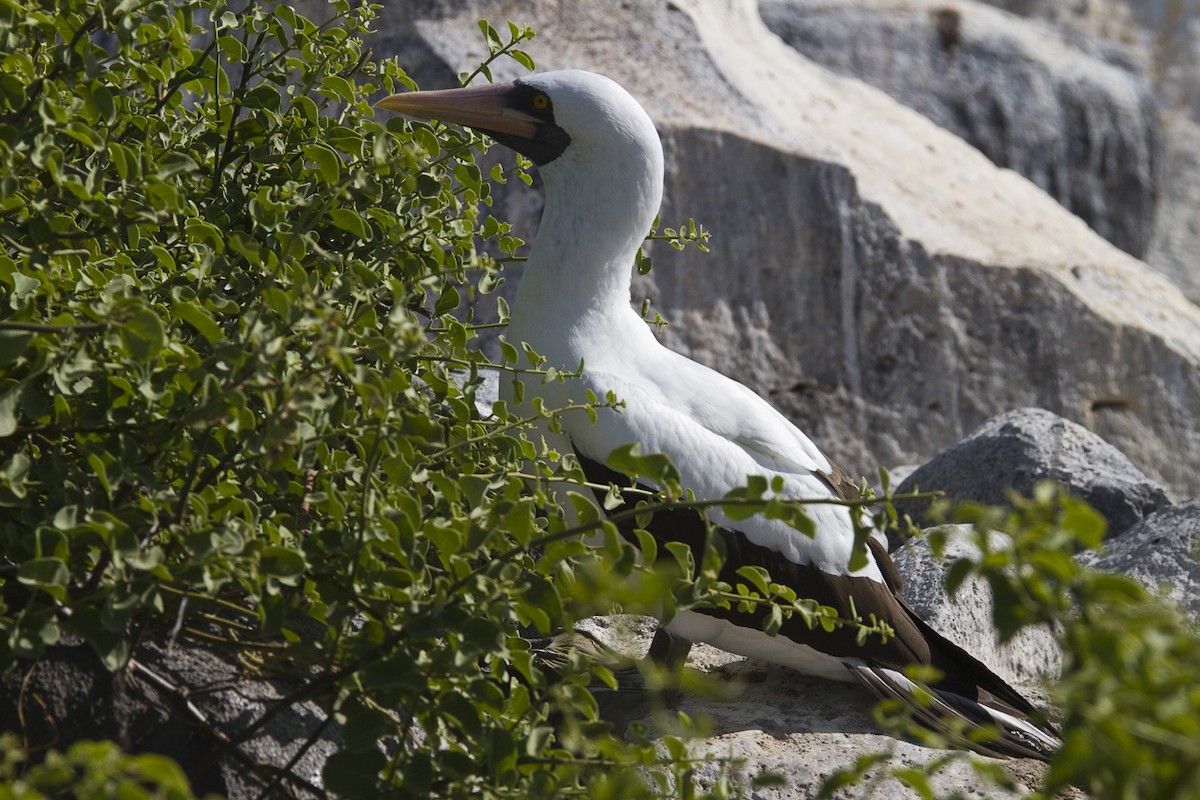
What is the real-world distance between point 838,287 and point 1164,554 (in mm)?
2489

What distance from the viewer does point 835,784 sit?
178 centimetres

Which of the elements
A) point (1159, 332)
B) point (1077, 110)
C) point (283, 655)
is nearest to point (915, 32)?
point (1077, 110)

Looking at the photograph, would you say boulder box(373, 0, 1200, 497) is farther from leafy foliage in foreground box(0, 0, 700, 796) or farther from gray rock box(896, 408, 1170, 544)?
leafy foliage in foreground box(0, 0, 700, 796)

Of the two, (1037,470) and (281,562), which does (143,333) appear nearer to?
(281,562)

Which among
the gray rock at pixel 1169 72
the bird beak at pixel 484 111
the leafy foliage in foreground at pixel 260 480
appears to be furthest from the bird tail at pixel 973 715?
the gray rock at pixel 1169 72

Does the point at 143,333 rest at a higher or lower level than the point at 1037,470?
higher

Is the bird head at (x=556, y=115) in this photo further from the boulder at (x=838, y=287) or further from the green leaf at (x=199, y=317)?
the boulder at (x=838, y=287)

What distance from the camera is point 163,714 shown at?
2566 mm

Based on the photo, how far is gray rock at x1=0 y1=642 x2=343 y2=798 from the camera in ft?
8.13

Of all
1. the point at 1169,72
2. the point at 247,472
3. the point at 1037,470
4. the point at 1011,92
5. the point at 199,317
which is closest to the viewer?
the point at 199,317

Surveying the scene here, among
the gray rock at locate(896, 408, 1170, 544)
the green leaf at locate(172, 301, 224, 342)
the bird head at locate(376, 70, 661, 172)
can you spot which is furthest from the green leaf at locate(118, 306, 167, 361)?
the gray rock at locate(896, 408, 1170, 544)

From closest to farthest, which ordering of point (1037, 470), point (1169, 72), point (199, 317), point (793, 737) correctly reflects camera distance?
1. point (199, 317)
2. point (793, 737)
3. point (1037, 470)
4. point (1169, 72)

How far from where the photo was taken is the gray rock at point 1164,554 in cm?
425

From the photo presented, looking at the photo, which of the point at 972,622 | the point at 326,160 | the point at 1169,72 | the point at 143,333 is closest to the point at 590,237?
the point at 326,160
